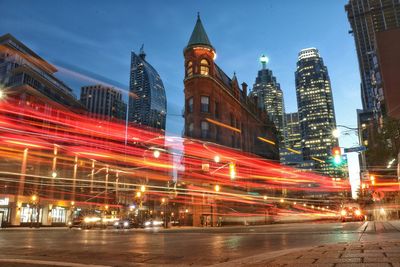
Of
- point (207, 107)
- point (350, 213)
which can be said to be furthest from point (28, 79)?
point (350, 213)

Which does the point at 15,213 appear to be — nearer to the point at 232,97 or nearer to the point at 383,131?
the point at 232,97

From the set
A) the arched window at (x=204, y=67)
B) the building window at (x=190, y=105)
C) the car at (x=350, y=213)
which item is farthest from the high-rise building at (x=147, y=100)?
the car at (x=350, y=213)

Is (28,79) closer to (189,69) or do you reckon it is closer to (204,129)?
(189,69)

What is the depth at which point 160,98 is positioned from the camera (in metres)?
128

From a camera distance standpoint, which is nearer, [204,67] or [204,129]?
[204,129]

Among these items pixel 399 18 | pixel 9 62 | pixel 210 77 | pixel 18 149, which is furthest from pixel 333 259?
pixel 399 18

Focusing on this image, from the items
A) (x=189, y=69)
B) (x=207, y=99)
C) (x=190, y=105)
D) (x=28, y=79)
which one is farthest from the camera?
(x=28, y=79)

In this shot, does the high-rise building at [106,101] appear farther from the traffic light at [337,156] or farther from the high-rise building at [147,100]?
the traffic light at [337,156]

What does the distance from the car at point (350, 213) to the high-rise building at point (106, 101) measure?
116 metres

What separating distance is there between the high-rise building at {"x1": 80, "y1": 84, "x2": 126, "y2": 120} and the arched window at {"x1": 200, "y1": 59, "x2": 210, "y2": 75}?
9664 cm

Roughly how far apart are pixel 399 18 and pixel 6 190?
21608 cm

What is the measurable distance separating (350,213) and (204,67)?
101 feet

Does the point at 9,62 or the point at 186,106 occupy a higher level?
the point at 9,62

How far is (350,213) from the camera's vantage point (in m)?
45.8
